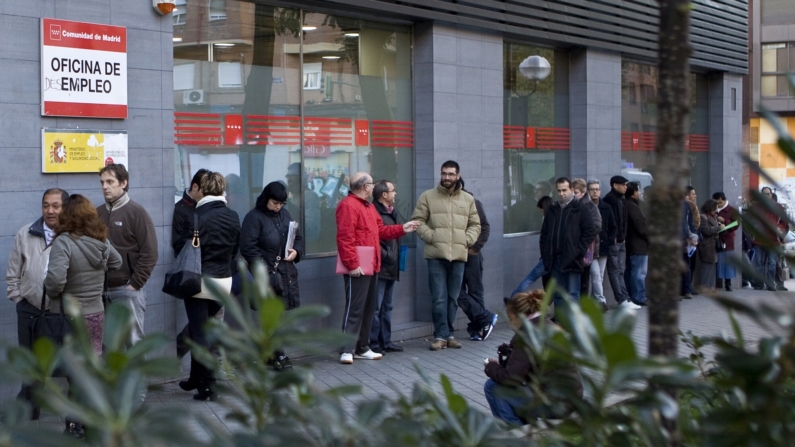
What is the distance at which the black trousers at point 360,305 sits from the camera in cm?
929

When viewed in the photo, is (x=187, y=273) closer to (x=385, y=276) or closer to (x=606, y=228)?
(x=385, y=276)

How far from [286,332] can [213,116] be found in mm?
7507

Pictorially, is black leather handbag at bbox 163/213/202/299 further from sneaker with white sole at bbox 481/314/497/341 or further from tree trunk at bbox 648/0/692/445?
tree trunk at bbox 648/0/692/445

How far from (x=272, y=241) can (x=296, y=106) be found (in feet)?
6.41

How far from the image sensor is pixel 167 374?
179 centimetres

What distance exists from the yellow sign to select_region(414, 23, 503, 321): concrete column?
4044 millimetres

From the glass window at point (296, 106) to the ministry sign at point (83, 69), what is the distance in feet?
2.85

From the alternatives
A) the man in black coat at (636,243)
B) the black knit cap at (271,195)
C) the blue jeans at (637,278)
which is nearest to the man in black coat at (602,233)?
the man in black coat at (636,243)

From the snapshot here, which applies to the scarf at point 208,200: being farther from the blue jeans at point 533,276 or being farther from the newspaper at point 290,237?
the blue jeans at point 533,276

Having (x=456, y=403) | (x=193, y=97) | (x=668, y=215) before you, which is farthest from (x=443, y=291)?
(x=456, y=403)

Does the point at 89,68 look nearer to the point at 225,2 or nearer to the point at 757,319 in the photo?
the point at 225,2

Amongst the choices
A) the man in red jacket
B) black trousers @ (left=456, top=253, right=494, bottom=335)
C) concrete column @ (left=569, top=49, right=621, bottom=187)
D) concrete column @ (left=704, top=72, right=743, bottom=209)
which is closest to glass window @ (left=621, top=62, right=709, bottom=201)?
concrete column @ (left=704, top=72, right=743, bottom=209)

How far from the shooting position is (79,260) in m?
6.38

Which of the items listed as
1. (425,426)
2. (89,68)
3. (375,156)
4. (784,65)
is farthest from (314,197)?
(784,65)
